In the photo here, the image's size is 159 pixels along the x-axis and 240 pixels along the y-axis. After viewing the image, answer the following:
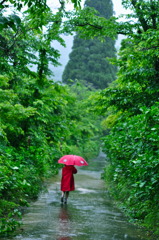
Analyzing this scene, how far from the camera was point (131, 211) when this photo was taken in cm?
872

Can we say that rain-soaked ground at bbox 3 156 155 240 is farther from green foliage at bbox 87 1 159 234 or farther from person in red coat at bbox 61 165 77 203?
green foliage at bbox 87 1 159 234

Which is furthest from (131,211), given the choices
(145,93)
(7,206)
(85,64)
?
(85,64)

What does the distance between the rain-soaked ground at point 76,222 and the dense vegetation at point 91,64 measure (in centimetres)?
4212

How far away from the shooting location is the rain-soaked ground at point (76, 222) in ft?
20.2

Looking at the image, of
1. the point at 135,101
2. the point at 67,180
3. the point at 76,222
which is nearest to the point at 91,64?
the point at 135,101

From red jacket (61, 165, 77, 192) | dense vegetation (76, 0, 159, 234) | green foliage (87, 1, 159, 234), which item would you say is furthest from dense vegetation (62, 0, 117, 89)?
red jacket (61, 165, 77, 192)

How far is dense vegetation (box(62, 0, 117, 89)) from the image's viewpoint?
52.8 metres

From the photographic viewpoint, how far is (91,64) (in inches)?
2124

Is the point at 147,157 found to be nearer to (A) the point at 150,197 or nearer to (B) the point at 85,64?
(A) the point at 150,197

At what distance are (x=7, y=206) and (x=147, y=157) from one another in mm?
3598

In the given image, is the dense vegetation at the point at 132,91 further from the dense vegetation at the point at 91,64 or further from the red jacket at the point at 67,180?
the dense vegetation at the point at 91,64

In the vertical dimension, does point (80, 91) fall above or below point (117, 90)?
above

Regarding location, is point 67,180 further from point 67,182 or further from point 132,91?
point 132,91

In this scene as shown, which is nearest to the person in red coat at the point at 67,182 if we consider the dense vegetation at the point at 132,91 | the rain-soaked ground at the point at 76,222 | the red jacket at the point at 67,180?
the red jacket at the point at 67,180
